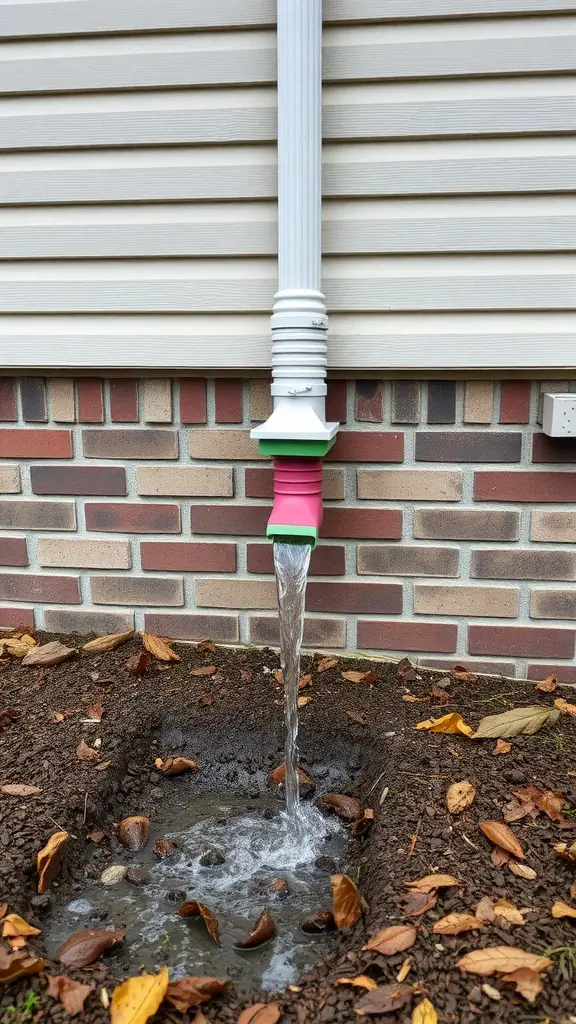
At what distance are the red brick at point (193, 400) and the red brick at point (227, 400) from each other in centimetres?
4

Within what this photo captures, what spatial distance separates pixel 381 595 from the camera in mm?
2164

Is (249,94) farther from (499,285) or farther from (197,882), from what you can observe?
(197,882)

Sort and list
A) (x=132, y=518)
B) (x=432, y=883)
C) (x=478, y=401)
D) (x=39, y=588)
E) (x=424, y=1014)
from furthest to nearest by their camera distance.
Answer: (x=39, y=588), (x=132, y=518), (x=478, y=401), (x=432, y=883), (x=424, y=1014)

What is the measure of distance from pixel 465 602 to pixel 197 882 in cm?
103

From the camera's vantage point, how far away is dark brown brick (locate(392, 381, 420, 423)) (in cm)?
205

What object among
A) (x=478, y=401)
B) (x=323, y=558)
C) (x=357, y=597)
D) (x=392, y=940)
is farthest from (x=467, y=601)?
(x=392, y=940)

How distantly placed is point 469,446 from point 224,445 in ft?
2.21

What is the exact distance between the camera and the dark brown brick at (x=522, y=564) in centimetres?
210

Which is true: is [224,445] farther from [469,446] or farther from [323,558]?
[469,446]

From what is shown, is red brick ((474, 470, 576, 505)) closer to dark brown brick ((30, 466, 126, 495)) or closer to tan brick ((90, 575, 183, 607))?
tan brick ((90, 575, 183, 607))

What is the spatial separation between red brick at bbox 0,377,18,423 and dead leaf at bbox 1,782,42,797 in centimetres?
108

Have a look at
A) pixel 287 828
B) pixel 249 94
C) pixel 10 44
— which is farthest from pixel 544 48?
pixel 287 828

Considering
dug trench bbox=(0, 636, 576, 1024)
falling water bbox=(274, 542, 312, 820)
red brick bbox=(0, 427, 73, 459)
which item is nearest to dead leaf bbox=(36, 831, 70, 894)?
dug trench bbox=(0, 636, 576, 1024)

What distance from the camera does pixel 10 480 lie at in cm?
228
